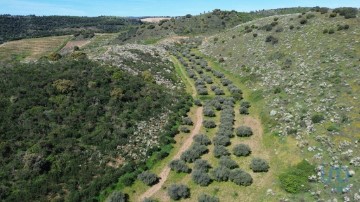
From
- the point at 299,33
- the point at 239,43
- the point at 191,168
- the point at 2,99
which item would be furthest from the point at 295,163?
the point at 239,43

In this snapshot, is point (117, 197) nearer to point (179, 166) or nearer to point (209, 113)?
point (179, 166)

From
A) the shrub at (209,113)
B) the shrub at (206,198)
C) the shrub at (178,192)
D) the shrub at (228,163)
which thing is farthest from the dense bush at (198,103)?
the shrub at (206,198)

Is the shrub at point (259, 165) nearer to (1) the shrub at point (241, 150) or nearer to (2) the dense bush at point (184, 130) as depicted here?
(1) the shrub at point (241, 150)

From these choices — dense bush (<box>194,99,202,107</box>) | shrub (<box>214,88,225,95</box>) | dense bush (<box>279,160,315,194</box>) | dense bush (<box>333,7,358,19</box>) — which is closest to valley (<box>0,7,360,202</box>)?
dense bush (<box>279,160,315,194</box>)

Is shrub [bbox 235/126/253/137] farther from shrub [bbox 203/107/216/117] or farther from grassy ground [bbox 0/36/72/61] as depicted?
grassy ground [bbox 0/36/72/61]

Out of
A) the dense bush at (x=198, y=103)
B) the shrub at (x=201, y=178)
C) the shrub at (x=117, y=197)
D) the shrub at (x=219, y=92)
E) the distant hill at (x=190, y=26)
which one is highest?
the distant hill at (x=190, y=26)

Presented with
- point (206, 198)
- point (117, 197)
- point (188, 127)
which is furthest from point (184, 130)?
point (117, 197)
